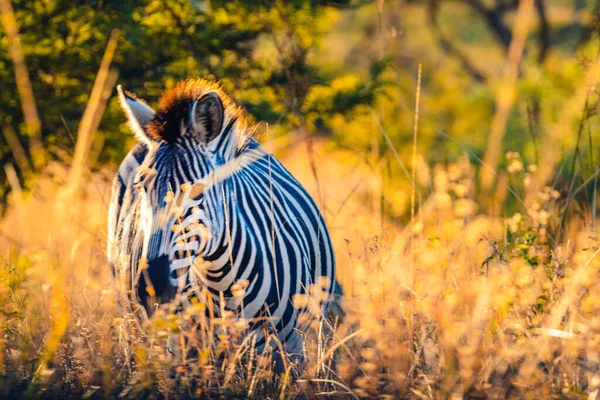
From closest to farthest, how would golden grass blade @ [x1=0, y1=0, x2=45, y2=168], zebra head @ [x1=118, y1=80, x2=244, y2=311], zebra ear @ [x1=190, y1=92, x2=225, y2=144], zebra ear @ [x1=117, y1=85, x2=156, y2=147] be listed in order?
zebra head @ [x1=118, y1=80, x2=244, y2=311] < zebra ear @ [x1=190, y1=92, x2=225, y2=144] < zebra ear @ [x1=117, y1=85, x2=156, y2=147] < golden grass blade @ [x1=0, y1=0, x2=45, y2=168]

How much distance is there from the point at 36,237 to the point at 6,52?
1.78 m

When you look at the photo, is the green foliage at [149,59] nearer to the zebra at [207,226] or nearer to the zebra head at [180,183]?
the zebra at [207,226]

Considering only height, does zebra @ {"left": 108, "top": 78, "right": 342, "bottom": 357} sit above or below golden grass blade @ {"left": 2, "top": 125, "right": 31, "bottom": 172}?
below

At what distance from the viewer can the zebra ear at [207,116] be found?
301 centimetres

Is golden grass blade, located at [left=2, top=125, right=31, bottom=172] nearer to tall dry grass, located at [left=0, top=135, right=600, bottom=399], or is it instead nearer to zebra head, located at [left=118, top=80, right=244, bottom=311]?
tall dry grass, located at [left=0, top=135, right=600, bottom=399]

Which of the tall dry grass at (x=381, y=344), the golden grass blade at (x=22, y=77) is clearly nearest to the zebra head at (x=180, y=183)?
the tall dry grass at (x=381, y=344)

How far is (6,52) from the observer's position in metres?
5.58

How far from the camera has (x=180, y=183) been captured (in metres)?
3.03

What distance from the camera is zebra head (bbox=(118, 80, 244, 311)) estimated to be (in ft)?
9.41

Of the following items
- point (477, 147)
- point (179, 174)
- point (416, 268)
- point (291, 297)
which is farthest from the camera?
point (477, 147)

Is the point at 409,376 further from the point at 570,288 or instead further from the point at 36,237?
the point at 36,237

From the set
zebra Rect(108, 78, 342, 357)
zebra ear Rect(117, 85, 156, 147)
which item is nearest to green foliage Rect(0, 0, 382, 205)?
zebra ear Rect(117, 85, 156, 147)

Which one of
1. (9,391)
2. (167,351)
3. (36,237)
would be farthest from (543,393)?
(36,237)

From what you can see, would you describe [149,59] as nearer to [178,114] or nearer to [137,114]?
[137,114]
